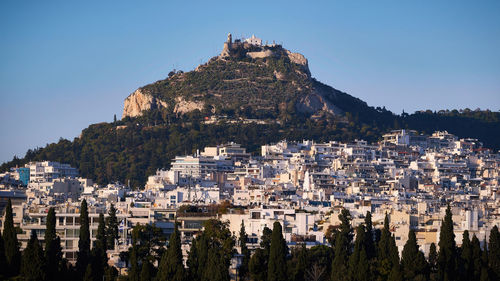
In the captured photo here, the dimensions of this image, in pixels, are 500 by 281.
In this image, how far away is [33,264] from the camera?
2504 inches

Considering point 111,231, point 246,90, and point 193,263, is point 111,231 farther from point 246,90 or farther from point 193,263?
point 246,90

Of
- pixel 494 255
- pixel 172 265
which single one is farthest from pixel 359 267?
pixel 172 265

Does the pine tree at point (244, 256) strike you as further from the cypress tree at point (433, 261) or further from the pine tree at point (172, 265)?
the cypress tree at point (433, 261)

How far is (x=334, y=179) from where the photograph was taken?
118 m

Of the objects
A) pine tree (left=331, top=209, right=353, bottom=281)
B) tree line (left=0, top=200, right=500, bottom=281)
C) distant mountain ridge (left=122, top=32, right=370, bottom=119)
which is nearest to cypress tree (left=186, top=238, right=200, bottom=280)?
tree line (left=0, top=200, right=500, bottom=281)

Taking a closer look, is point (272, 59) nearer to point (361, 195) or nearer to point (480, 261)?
point (361, 195)

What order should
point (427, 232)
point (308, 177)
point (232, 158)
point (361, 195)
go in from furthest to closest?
point (232, 158) → point (308, 177) → point (361, 195) → point (427, 232)

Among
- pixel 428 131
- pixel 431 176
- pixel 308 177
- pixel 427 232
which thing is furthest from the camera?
pixel 428 131

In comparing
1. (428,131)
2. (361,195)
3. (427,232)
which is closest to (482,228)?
(427,232)

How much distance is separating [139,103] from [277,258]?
10412cm

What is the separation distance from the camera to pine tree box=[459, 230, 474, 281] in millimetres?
66375

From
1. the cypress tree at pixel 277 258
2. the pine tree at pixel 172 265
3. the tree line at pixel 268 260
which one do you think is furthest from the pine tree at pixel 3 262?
the cypress tree at pixel 277 258

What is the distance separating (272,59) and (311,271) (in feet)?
351

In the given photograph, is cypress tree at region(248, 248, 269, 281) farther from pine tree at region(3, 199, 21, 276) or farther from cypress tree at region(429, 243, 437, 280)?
pine tree at region(3, 199, 21, 276)
